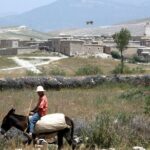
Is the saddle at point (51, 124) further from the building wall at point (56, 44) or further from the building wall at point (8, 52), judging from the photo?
the building wall at point (56, 44)

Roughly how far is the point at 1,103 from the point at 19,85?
317 inches

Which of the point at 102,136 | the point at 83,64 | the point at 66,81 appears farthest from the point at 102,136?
the point at 83,64

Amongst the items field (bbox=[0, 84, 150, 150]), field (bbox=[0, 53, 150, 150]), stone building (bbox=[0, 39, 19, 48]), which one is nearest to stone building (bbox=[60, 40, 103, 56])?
stone building (bbox=[0, 39, 19, 48])

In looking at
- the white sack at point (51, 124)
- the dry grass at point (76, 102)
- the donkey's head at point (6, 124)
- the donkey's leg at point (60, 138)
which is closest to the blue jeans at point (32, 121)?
the white sack at point (51, 124)

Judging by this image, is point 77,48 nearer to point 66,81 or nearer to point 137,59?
point 137,59

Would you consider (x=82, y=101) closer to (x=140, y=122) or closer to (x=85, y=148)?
(x=140, y=122)

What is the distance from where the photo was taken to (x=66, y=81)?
35.6 metres

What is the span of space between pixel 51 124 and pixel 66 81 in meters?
21.4

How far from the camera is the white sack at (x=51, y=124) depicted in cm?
1412

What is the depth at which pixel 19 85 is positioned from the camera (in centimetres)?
3469

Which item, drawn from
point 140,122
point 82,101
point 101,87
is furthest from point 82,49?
point 140,122

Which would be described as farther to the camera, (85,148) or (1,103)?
(1,103)

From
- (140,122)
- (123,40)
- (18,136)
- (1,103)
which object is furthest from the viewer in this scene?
(123,40)

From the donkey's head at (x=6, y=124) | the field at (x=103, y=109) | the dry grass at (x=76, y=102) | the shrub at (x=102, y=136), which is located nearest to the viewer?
the shrub at (x=102, y=136)
